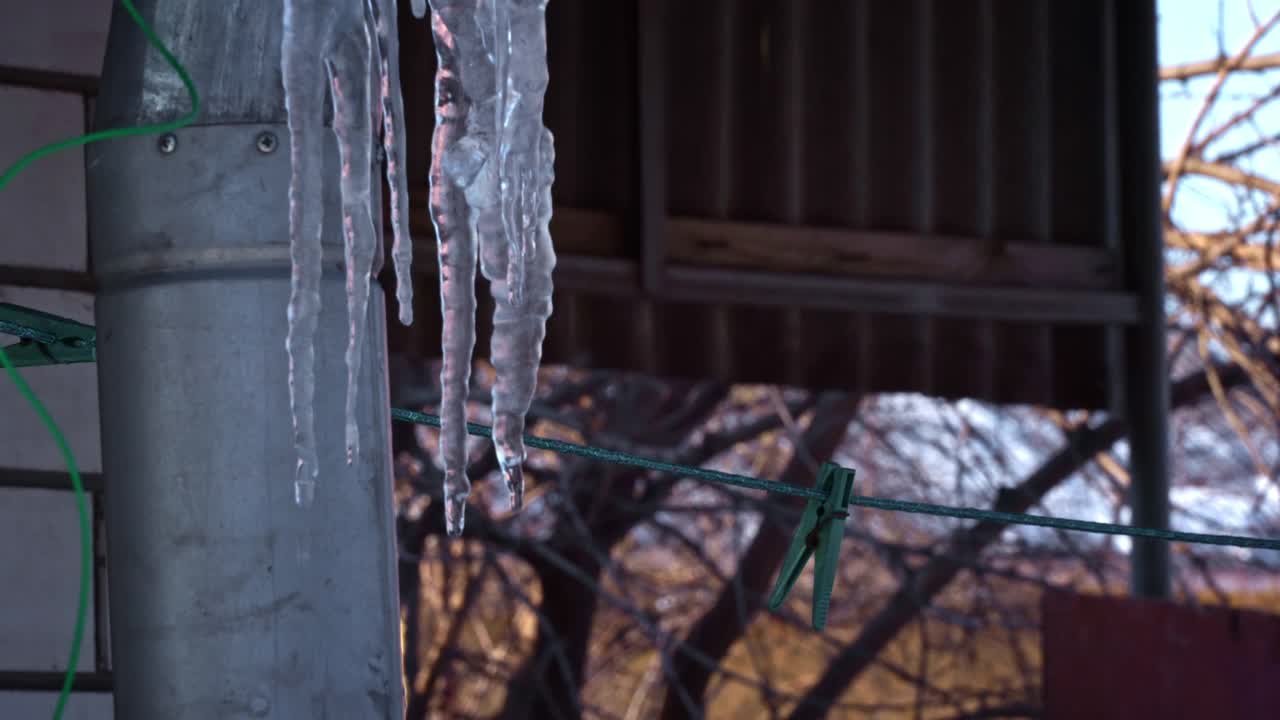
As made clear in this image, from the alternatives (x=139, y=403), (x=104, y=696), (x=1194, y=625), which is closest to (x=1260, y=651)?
(x=1194, y=625)

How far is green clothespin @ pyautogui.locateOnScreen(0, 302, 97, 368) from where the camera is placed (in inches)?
83.4

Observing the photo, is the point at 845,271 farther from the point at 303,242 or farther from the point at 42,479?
the point at 303,242

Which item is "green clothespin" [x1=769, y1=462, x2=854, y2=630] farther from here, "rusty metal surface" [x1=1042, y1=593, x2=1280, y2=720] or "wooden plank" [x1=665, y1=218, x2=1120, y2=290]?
"rusty metal surface" [x1=1042, y1=593, x2=1280, y2=720]

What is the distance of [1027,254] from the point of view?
19.6 ft

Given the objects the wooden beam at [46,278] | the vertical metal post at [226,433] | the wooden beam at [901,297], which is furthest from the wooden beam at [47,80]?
the wooden beam at [901,297]

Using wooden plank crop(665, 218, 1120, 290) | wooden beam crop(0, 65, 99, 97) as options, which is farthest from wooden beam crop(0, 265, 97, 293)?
wooden plank crop(665, 218, 1120, 290)

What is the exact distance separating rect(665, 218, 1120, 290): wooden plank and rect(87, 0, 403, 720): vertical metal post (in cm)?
376

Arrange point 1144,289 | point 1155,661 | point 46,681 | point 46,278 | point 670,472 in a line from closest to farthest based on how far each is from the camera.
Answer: point 670,472, point 46,681, point 46,278, point 1155,661, point 1144,289

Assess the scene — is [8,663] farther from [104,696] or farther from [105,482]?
[105,482]

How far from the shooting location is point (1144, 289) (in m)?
5.98

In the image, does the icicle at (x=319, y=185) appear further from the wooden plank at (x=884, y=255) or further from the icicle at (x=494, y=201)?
the wooden plank at (x=884, y=255)

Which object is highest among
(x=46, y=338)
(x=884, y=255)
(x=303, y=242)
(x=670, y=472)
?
(x=884, y=255)

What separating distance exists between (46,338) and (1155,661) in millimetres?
4446

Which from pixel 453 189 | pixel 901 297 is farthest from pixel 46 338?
pixel 901 297
